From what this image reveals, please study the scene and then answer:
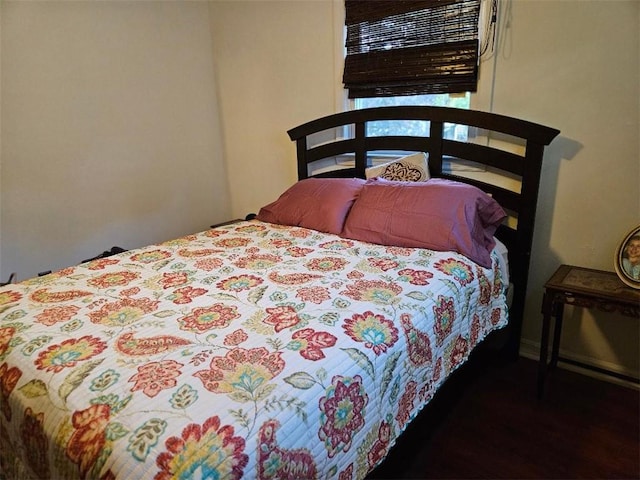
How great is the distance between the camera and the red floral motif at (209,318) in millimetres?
1219

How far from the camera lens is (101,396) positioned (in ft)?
2.99

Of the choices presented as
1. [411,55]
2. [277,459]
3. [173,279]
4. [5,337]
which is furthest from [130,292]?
[411,55]

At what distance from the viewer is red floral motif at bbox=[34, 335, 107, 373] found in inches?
41.0

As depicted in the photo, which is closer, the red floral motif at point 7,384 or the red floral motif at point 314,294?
the red floral motif at point 7,384

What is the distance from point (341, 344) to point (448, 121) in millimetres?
1579

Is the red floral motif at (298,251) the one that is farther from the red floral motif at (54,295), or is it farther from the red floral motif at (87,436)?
the red floral motif at (87,436)

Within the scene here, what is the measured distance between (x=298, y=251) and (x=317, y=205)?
0.46m

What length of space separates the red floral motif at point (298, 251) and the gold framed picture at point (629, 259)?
138 centimetres

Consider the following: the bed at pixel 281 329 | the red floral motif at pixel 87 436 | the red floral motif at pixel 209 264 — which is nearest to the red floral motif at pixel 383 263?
the bed at pixel 281 329

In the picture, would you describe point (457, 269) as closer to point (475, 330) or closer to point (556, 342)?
point (475, 330)

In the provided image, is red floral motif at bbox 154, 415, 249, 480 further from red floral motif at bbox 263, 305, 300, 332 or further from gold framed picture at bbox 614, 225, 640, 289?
gold framed picture at bbox 614, 225, 640, 289

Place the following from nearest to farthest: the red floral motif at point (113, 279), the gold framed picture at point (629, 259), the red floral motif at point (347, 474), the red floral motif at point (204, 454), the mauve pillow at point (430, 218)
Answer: the red floral motif at point (204, 454)
the red floral motif at point (347, 474)
the red floral motif at point (113, 279)
the gold framed picture at point (629, 259)
the mauve pillow at point (430, 218)

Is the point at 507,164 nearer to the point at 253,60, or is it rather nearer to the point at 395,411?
the point at 395,411

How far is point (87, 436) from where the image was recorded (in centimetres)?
84
